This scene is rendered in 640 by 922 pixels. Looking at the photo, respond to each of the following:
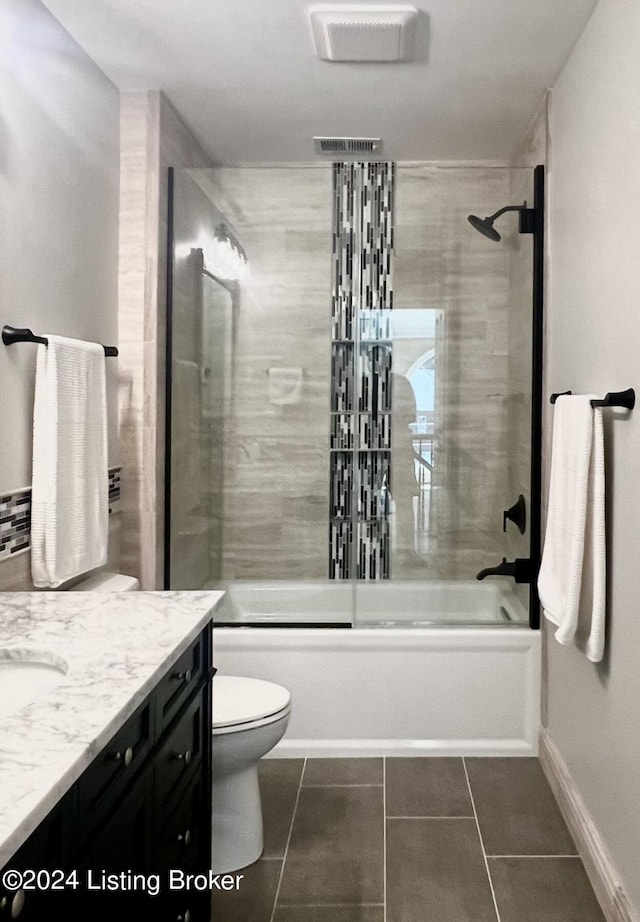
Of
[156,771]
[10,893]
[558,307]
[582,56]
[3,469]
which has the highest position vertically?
[582,56]

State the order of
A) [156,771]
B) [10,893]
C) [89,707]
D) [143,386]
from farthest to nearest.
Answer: [143,386]
[156,771]
[89,707]
[10,893]

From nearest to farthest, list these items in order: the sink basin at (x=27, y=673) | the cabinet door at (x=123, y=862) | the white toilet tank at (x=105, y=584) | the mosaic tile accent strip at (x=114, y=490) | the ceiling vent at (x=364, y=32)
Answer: the cabinet door at (x=123, y=862) < the sink basin at (x=27, y=673) < the ceiling vent at (x=364, y=32) < the white toilet tank at (x=105, y=584) < the mosaic tile accent strip at (x=114, y=490)

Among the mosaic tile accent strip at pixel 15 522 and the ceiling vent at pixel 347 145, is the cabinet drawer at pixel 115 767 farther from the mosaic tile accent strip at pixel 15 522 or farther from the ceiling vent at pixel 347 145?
the ceiling vent at pixel 347 145

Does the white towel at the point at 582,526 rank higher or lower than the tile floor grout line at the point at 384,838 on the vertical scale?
higher

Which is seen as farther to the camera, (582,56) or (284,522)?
(284,522)

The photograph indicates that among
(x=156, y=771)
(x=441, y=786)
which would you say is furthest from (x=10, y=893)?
(x=441, y=786)

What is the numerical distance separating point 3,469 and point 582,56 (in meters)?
2.07

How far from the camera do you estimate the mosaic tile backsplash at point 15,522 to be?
198 centimetres

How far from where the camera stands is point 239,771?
2143 millimetres

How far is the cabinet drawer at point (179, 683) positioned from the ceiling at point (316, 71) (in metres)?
1.82

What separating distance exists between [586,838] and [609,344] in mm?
1356

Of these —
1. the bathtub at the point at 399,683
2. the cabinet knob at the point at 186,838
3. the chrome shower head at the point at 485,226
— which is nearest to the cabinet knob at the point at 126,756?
the cabinet knob at the point at 186,838

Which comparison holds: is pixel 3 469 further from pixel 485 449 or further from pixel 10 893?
pixel 485 449

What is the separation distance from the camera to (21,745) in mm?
992
